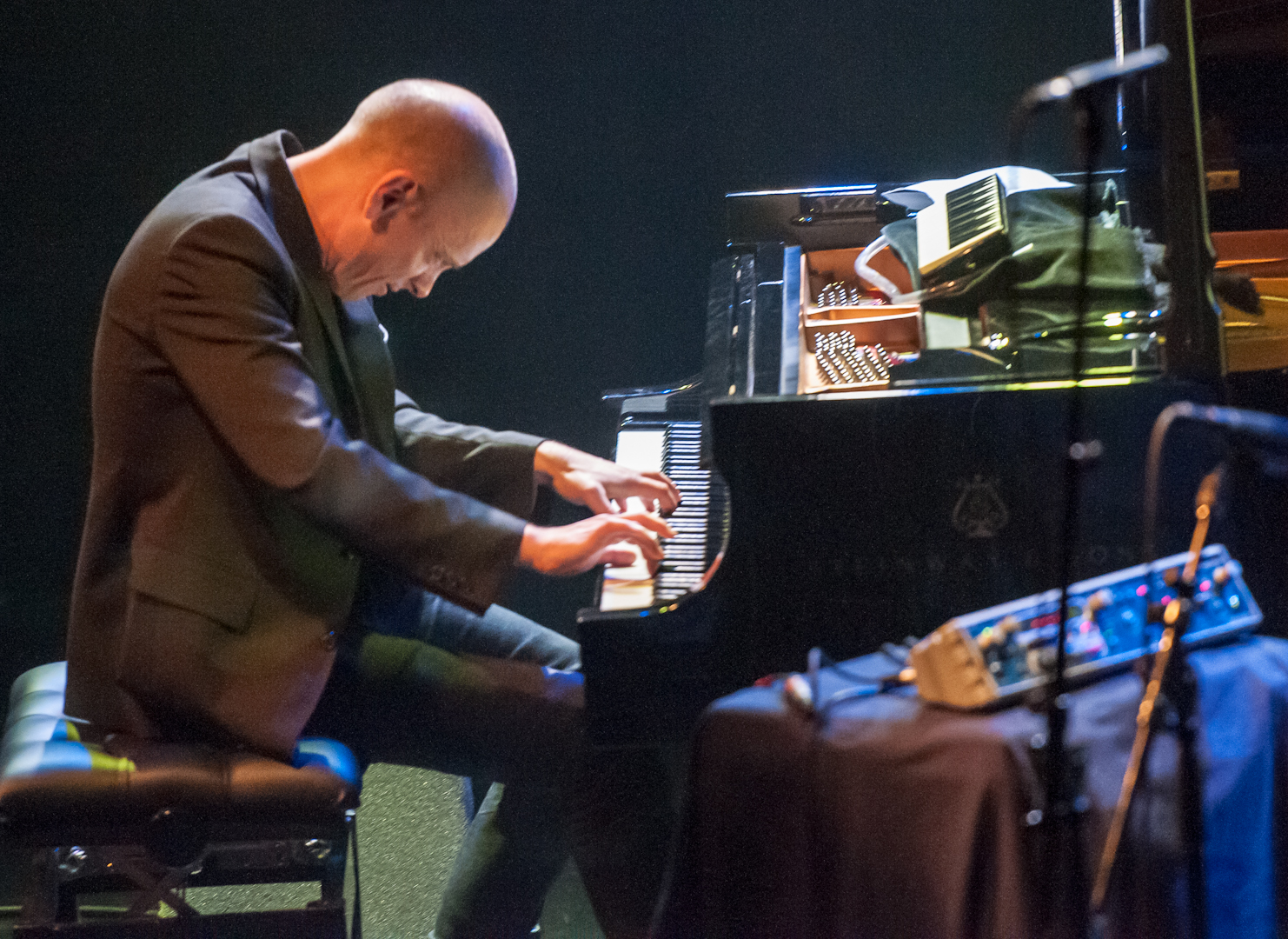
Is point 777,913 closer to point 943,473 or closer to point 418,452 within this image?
point 943,473

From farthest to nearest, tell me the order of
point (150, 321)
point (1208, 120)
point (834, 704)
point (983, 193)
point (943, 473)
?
point (1208, 120)
point (983, 193)
point (150, 321)
point (943, 473)
point (834, 704)

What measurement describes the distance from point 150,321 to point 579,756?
3.28ft

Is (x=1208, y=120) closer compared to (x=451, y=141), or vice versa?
(x=451, y=141)

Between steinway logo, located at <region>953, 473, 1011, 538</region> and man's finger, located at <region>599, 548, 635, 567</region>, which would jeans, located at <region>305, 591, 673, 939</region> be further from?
steinway logo, located at <region>953, 473, 1011, 538</region>

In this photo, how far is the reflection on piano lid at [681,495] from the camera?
1823 millimetres

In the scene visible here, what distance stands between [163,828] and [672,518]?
0.95 meters

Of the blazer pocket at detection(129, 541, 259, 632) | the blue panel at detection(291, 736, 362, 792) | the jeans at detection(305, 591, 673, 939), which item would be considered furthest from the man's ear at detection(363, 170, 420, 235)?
the blue panel at detection(291, 736, 362, 792)

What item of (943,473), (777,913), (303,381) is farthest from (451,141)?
(777,913)

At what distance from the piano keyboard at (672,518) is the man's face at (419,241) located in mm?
547

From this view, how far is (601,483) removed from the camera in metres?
2.13

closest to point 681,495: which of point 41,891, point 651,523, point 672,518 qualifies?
point 672,518

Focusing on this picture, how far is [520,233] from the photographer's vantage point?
10.9ft

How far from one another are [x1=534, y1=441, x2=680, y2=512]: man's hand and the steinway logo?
0.59 m

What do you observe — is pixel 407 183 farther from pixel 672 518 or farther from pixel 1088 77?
pixel 1088 77
